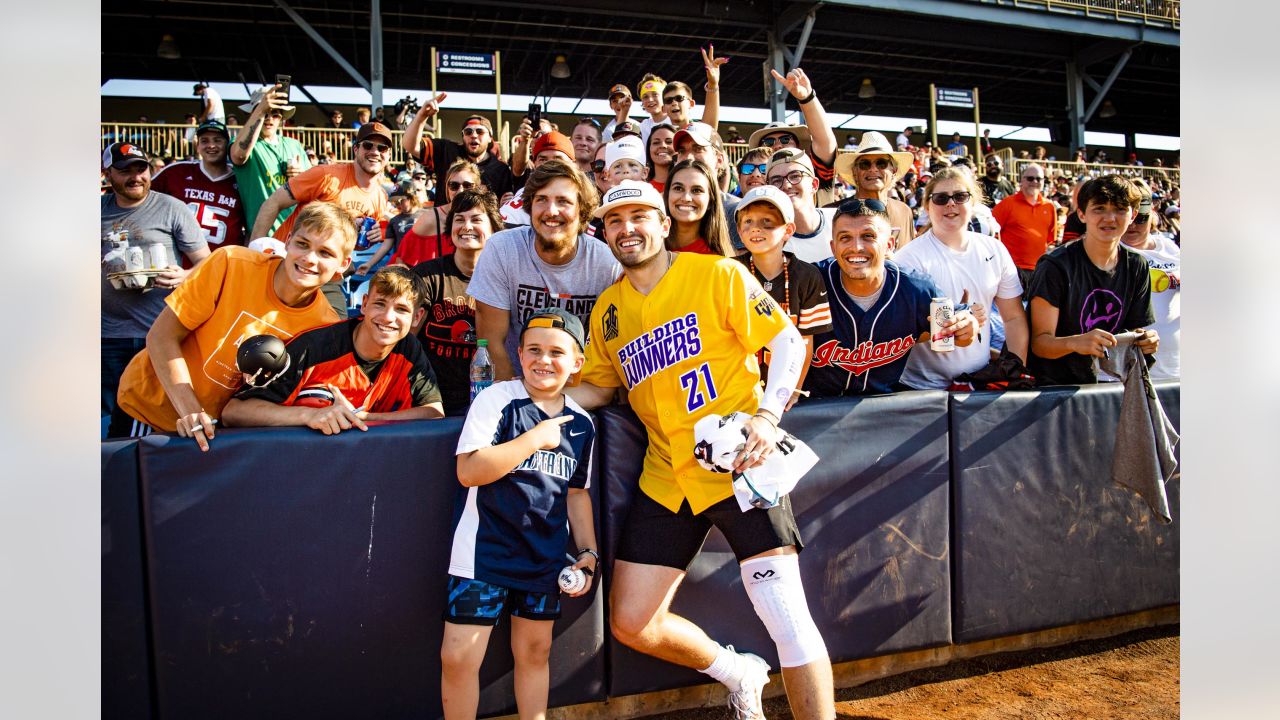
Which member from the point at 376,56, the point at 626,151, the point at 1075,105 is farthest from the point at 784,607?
the point at 1075,105

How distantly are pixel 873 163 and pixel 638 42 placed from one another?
66.1 ft

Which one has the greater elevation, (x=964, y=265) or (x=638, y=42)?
(x=638, y=42)

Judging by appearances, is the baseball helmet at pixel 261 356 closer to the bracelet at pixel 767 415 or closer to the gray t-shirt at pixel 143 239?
the bracelet at pixel 767 415

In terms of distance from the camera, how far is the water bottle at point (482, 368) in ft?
12.5

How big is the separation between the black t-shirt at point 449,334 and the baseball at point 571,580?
5.08 feet

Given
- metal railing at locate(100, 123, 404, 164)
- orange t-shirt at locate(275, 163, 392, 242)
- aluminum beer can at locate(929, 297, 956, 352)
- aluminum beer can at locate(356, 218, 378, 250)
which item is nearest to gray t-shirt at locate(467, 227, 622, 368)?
aluminum beer can at locate(929, 297, 956, 352)

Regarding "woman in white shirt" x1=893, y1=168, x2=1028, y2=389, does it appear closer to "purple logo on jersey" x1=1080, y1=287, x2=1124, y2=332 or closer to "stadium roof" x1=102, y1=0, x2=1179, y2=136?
"purple logo on jersey" x1=1080, y1=287, x2=1124, y2=332

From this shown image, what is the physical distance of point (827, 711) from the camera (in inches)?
116

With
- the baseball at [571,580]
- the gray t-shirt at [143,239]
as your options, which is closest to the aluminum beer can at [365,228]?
the gray t-shirt at [143,239]

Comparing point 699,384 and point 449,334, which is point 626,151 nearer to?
point 449,334

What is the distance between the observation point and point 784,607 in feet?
9.85
